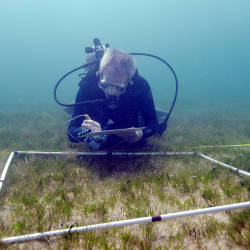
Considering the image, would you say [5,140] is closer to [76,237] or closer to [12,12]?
[76,237]

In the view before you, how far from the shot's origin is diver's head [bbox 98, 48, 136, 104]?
3.69 metres

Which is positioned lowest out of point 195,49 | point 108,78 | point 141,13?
point 195,49

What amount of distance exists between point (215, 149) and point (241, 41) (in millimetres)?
154885

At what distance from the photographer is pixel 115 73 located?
3.68 m

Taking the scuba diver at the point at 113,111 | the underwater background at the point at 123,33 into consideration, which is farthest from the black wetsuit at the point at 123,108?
the underwater background at the point at 123,33

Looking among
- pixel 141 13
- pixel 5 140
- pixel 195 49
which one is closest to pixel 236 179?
pixel 5 140

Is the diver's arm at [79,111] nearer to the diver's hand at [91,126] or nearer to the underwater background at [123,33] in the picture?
the diver's hand at [91,126]

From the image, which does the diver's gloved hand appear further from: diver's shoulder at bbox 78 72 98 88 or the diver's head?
diver's shoulder at bbox 78 72 98 88

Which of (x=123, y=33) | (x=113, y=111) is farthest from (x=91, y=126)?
(x=123, y=33)

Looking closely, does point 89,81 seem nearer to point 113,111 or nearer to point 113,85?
point 113,111

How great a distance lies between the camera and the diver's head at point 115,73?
3.69 meters

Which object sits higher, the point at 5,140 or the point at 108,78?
the point at 108,78

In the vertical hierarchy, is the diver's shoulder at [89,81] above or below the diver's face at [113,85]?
below

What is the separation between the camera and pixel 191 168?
3607 millimetres
